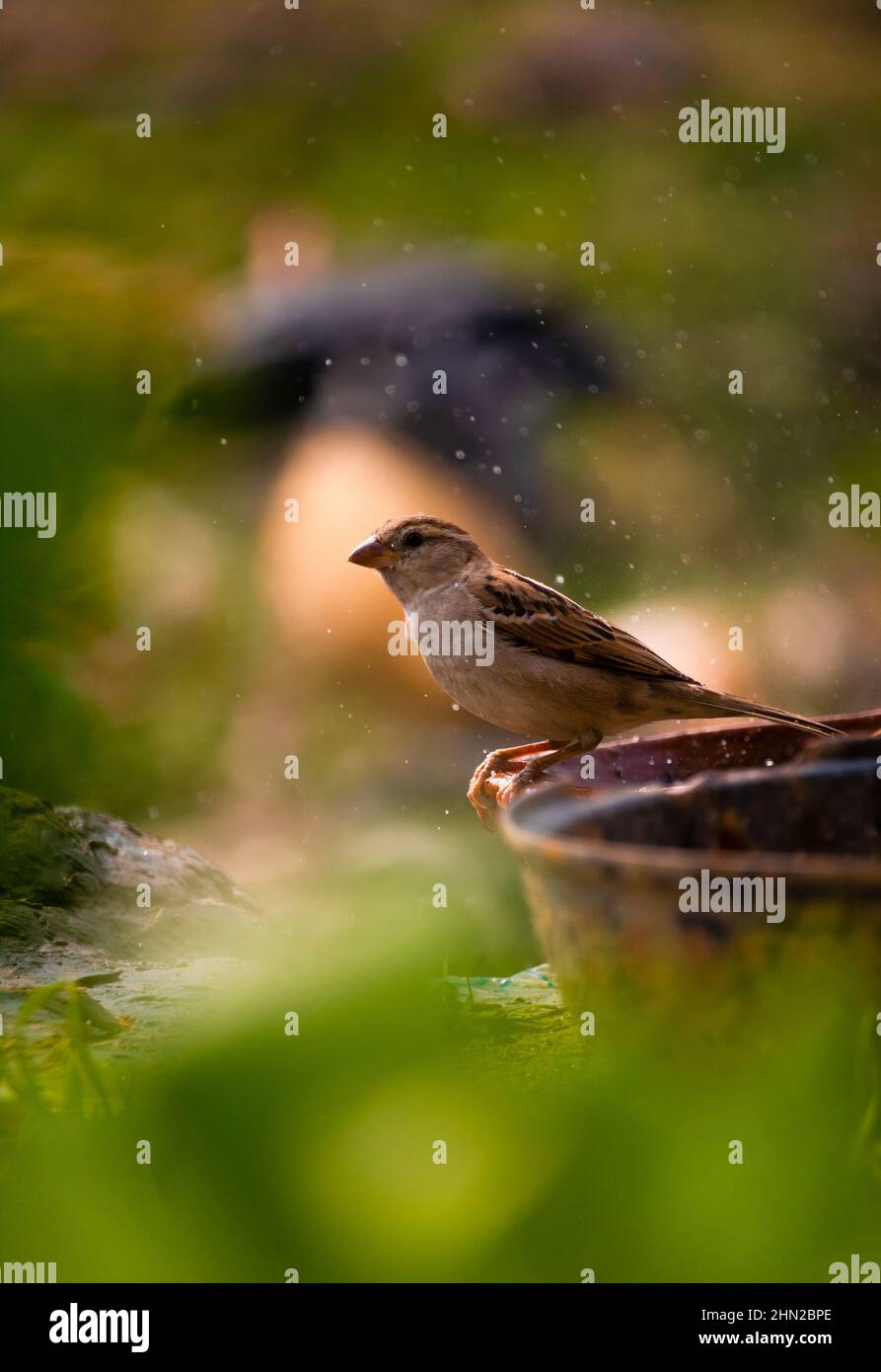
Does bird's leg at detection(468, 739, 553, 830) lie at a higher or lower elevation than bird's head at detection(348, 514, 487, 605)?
lower

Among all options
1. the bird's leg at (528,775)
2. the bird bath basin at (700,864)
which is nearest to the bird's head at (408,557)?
the bird's leg at (528,775)

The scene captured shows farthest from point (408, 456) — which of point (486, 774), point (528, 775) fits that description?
point (528, 775)

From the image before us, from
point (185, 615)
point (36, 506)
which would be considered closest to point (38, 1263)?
point (36, 506)

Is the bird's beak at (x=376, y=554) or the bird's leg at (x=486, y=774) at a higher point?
the bird's beak at (x=376, y=554)

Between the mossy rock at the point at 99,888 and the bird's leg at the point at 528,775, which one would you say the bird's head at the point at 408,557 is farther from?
the mossy rock at the point at 99,888

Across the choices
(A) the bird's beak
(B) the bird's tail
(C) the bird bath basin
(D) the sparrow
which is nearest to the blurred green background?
(C) the bird bath basin

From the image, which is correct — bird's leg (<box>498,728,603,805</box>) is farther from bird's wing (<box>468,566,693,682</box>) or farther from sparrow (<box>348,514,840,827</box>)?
bird's wing (<box>468,566,693,682</box>)

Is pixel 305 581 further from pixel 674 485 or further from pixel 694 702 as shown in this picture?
pixel 694 702
